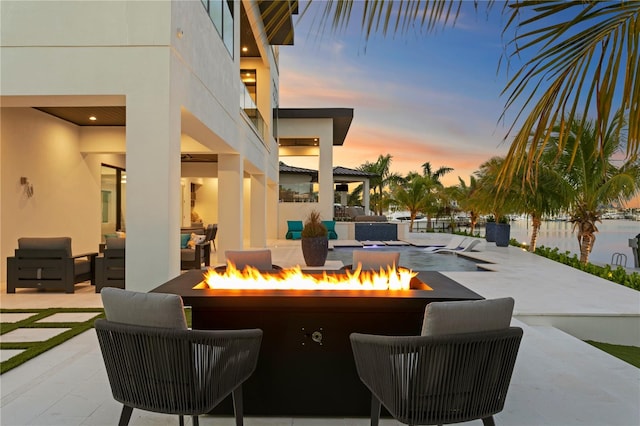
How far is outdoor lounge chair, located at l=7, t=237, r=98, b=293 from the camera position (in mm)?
7035

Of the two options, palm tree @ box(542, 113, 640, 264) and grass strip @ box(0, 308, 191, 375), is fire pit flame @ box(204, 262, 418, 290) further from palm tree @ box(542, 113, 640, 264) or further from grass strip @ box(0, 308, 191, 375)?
palm tree @ box(542, 113, 640, 264)

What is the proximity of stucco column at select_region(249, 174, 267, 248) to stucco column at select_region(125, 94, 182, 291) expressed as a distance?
9675 mm

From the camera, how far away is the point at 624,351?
5.14m

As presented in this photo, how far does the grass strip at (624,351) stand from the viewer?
4705 millimetres

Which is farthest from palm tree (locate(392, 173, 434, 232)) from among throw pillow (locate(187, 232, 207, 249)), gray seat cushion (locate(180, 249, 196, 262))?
gray seat cushion (locate(180, 249, 196, 262))

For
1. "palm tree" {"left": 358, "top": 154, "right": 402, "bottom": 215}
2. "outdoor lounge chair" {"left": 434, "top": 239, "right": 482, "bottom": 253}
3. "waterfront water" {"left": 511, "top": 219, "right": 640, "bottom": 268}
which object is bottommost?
"waterfront water" {"left": 511, "top": 219, "right": 640, "bottom": 268}

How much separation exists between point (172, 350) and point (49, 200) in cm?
866

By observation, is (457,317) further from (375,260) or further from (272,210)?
(272,210)

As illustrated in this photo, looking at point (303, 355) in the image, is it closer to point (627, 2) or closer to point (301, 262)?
point (627, 2)

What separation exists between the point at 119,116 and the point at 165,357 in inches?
337

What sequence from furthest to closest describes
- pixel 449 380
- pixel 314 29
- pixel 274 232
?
pixel 274 232, pixel 449 380, pixel 314 29

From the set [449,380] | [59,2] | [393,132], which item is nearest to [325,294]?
[449,380]

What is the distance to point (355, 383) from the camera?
2893mm

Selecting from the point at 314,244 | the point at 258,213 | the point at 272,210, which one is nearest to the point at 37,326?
the point at 314,244
